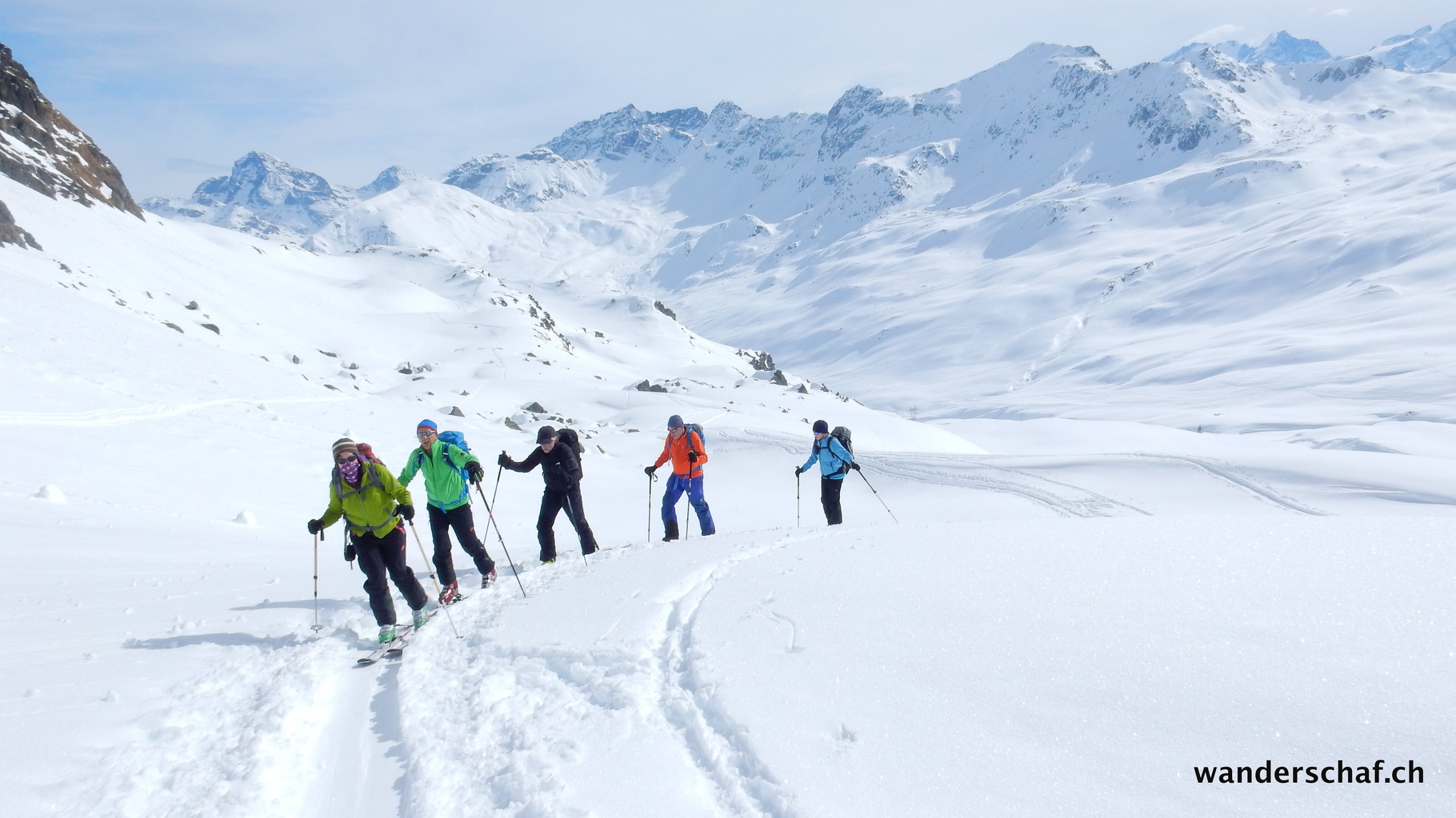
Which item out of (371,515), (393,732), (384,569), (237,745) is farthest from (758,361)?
(237,745)

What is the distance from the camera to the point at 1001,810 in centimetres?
343

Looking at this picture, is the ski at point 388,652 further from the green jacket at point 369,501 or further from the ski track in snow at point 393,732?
the green jacket at point 369,501

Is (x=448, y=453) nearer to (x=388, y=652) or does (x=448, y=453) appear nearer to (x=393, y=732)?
(x=388, y=652)

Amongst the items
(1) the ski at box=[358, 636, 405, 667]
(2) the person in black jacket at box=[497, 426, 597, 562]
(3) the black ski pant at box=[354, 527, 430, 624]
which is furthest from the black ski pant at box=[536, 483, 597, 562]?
(1) the ski at box=[358, 636, 405, 667]

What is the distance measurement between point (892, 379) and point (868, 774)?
128416 mm

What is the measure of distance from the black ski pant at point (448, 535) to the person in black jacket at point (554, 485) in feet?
4.22

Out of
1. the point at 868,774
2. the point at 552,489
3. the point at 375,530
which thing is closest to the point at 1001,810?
the point at 868,774

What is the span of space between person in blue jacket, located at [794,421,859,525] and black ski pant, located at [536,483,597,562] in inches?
155

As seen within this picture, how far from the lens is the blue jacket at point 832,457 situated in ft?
39.7

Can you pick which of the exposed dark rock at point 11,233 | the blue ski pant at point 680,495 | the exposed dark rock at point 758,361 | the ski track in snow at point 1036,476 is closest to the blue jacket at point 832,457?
the blue ski pant at point 680,495

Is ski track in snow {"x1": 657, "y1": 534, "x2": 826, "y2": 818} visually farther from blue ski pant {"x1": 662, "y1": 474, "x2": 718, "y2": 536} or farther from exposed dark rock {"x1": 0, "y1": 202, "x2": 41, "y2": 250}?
exposed dark rock {"x1": 0, "y1": 202, "x2": 41, "y2": 250}

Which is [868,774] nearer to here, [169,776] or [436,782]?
[436,782]

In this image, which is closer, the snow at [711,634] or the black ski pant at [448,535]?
the snow at [711,634]

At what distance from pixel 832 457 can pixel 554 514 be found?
4.68 m
